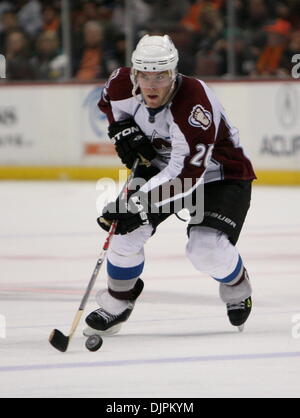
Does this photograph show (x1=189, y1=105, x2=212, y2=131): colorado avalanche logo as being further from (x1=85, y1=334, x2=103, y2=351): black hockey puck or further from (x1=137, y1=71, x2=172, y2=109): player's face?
(x1=85, y1=334, x2=103, y2=351): black hockey puck

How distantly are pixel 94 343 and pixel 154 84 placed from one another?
995 mm

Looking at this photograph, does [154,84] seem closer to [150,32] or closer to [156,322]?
[156,322]

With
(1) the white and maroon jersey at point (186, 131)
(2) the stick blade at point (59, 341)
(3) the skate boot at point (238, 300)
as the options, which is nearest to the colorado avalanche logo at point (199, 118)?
(1) the white and maroon jersey at point (186, 131)

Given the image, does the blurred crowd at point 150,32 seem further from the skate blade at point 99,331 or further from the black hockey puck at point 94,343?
the black hockey puck at point 94,343

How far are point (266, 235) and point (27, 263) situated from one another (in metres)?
1.76

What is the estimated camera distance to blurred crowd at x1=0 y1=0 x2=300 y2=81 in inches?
420

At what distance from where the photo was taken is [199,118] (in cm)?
454

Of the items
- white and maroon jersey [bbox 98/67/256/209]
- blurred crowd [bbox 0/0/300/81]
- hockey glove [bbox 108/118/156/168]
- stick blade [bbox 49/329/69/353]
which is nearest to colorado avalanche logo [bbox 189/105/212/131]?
white and maroon jersey [bbox 98/67/256/209]

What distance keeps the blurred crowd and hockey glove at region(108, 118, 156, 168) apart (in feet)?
19.4

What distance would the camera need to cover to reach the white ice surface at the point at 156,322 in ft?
12.8

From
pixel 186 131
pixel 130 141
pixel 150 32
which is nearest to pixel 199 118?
pixel 186 131

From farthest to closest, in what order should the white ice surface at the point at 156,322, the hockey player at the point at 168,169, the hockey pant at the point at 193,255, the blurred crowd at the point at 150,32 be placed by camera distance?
the blurred crowd at the point at 150,32 < the hockey pant at the point at 193,255 < the hockey player at the point at 168,169 < the white ice surface at the point at 156,322
